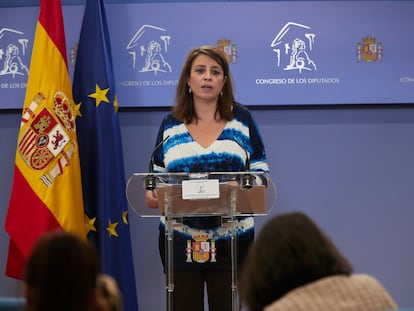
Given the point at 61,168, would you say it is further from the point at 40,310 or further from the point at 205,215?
the point at 40,310

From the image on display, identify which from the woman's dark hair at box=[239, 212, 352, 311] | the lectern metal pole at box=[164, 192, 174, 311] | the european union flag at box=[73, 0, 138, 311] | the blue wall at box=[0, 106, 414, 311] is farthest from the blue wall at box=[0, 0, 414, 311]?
the woman's dark hair at box=[239, 212, 352, 311]

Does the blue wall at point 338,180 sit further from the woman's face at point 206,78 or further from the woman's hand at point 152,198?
the woman's hand at point 152,198

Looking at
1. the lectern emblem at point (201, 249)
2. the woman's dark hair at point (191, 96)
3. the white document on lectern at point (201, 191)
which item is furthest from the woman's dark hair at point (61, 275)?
the woman's dark hair at point (191, 96)

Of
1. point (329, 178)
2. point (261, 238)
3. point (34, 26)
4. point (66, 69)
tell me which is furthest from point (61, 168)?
point (261, 238)

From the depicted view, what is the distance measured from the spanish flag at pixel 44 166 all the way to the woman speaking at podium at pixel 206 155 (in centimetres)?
96

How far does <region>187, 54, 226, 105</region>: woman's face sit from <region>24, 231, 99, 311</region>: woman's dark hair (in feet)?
6.73

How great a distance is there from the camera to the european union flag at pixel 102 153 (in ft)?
14.1

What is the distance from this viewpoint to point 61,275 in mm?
1509

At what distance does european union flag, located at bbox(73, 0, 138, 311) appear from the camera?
14.1 feet

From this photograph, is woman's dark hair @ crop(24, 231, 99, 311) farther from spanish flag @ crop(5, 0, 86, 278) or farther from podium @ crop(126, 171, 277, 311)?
spanish flag @ crop(5, 0, 86, 278)

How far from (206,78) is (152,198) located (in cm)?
69

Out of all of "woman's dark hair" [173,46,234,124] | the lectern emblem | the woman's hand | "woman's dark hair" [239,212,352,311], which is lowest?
the lectern emblem

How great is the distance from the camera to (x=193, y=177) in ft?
10.2

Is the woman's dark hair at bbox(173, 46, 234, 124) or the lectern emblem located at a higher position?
the woman's dark hair at bbox(173, 46, 234, 124)
